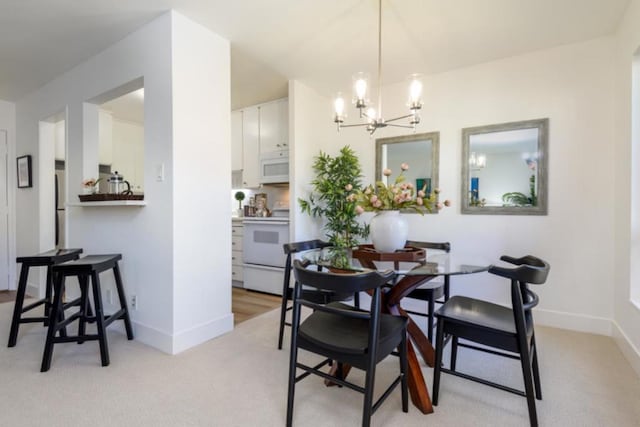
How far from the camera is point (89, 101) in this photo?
2945 mm

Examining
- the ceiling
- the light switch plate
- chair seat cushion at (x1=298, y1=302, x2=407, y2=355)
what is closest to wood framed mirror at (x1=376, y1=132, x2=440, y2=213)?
the ceiling

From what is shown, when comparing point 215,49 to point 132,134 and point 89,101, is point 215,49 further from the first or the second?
point 132,134

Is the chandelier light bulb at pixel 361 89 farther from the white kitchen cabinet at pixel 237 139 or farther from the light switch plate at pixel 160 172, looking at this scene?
the white kitchen cabinet at pixel 237 139

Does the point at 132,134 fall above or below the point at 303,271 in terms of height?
above

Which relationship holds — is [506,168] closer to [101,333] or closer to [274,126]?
[274,126]

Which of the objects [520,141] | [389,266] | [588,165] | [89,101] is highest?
[89,101]

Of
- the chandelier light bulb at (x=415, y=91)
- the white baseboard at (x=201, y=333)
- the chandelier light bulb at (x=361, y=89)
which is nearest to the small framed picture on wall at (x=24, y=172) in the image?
the white baseboard at (x=201, y=333)

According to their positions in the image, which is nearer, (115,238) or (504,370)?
(504,370)

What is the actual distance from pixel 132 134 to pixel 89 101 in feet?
6.50

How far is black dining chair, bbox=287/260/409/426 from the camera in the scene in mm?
1315

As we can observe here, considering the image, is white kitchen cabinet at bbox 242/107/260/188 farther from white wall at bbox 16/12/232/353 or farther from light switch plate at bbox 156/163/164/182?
light switch plate at bbox 156/163/164/182

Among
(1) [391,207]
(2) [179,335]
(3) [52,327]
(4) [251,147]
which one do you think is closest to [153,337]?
(2) [179,335]

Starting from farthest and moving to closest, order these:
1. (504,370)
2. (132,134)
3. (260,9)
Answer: (132,134), (260,9), (504,370)

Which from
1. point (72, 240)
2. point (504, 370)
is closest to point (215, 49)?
point (72, 240)
